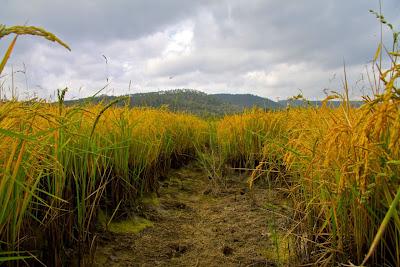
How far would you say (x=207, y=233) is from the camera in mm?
2463

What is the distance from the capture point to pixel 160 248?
2.22 metres

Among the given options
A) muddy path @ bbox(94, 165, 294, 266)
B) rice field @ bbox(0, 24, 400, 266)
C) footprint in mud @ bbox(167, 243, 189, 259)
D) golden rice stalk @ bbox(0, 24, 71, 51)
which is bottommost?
footprint in mud @ bbox(167, 243, 189, 259)

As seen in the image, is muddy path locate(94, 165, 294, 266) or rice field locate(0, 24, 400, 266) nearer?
rice field locate(0, 24, 400, 266)

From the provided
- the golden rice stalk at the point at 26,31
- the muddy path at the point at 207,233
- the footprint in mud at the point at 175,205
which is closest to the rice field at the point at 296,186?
the golden rice stalk at the point at 26,31

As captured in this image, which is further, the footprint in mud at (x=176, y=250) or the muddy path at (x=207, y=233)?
the footprint in mud at (x=176, y=250)

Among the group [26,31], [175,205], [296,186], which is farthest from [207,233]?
[26,31]

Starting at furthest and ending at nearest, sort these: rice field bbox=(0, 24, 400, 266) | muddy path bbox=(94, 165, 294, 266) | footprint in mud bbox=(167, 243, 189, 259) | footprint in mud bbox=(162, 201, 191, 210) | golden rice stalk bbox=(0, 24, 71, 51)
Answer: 1. footprint in mud bbox=(162, 201, 191, 210)
2. footprint in mud bbox=(167, 243, 189, 259)
3. muddy path bbox=(94, 165, 294, 266)
4. rice field bbox=(0, 24, 400, 266)
5. golden rice stalk bbox=(0, 24, 71, 51)

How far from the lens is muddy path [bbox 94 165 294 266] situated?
6.55 ft

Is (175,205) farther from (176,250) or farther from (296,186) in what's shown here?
(296,186)

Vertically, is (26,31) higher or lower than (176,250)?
higher

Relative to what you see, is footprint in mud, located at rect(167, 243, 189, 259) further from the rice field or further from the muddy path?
the rice field

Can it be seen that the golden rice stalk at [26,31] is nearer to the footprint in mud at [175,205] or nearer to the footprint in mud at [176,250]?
the footprint in mud at [176,250]

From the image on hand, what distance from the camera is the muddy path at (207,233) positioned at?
6.55ft

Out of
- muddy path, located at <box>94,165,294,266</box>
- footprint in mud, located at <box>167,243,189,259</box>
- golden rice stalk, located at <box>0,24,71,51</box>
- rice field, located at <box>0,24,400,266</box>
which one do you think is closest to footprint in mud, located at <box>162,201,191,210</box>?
muddy path, located at <box>94,165,294,266</box>
